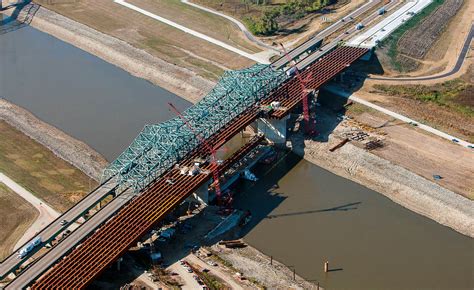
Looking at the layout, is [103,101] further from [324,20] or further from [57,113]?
[324,20]

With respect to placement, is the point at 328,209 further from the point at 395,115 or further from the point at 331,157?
the point at 395,115

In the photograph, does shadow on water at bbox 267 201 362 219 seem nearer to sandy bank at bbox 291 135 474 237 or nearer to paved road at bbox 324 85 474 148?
sandy bank at bbox 291 135 474 237

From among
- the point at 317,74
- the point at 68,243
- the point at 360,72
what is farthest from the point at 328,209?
the point at 360,72

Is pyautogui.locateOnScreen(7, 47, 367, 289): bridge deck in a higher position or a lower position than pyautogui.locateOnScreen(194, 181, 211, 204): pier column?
higher

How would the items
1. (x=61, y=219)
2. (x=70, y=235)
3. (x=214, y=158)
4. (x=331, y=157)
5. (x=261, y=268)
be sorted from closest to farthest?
(x=70, y=235)
(x=261, y=268)
(x=61, y=219)
(x=214, y=158)
(x=331, y=157)

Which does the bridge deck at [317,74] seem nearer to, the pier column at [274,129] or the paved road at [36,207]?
the pier column at [274,129]

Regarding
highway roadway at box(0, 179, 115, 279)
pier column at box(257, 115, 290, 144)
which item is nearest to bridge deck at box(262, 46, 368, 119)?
pier column at box(257, 115, 290, 144)

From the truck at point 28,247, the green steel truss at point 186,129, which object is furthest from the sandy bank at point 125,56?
the truck at point 28,247
